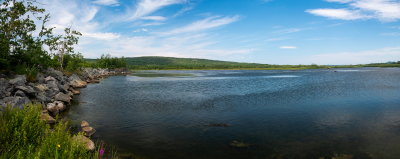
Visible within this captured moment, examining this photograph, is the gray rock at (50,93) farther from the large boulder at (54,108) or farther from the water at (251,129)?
the large boulder at (54,108)

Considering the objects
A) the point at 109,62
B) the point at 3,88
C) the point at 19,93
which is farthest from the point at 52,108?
the point at 109,62

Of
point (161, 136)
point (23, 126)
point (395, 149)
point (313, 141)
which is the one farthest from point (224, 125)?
point (23, 126)

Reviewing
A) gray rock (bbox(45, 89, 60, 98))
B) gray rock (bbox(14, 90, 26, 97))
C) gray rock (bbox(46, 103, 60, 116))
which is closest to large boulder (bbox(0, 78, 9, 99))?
gray rock (bbox(14, 90, 26, 97))

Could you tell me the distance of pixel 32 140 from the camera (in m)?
9.28

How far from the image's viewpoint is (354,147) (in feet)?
48.0

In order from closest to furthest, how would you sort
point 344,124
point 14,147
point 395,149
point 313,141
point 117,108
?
point 14,147
point 395,149
point 313,141
point 344,124
point 117,108

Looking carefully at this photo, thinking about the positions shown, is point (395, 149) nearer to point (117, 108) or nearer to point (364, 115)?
point (364, 115)

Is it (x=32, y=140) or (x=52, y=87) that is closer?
(x=32, y=140)

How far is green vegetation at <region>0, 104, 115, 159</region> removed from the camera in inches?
293

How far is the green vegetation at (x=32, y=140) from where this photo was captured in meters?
7.43

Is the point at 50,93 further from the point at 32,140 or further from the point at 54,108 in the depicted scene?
the point at 32,140

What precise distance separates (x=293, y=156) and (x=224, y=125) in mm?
7580

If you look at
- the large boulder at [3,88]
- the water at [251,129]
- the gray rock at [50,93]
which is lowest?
the water at [251,129]

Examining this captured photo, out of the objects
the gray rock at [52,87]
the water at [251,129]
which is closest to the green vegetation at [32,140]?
the water at [251,129]
